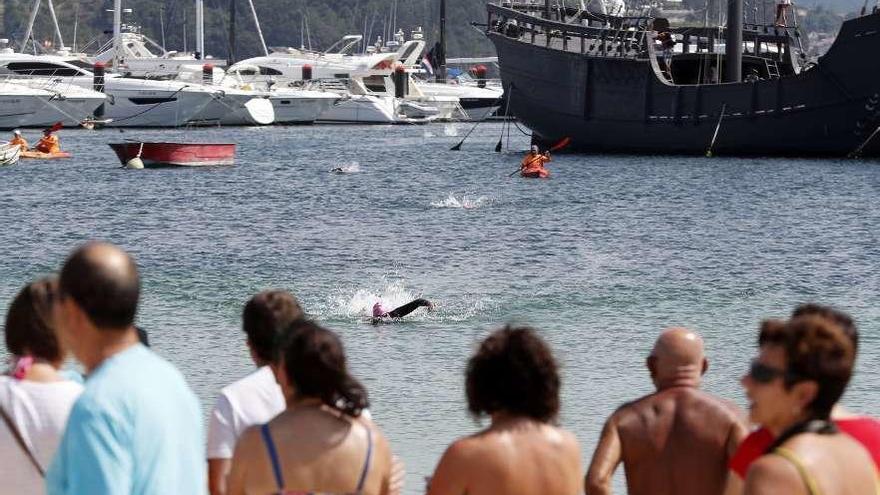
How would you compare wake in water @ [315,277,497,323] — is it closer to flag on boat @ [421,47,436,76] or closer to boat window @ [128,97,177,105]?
boat window @ [128,97,177,105]

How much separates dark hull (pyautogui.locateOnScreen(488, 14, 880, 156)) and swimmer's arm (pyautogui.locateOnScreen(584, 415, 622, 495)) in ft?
139

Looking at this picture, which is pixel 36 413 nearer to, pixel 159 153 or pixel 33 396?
pixel 33 396

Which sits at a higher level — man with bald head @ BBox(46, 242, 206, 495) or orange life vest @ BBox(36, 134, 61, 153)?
man with bald head @ BBox(46, 242, 206, 495)

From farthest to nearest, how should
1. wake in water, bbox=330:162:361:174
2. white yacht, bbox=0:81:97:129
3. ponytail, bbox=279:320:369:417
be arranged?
1. white yacht, bbox=0:81:97:129
2. wake in water, bbox=330:162:361:174
3. ponytail, bbox=279:320:369:417

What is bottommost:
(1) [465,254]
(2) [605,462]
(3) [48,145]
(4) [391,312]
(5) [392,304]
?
(3) [48,145]

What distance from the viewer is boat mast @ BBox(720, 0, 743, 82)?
50.6m

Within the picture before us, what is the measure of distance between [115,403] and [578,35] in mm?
51766

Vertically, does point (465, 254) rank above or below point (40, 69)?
above

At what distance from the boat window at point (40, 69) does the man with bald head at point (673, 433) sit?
81378 mm

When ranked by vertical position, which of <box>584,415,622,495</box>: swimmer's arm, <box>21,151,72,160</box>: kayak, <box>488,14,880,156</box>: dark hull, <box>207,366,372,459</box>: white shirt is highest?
<box>207,366,372,459</box>: white shirt

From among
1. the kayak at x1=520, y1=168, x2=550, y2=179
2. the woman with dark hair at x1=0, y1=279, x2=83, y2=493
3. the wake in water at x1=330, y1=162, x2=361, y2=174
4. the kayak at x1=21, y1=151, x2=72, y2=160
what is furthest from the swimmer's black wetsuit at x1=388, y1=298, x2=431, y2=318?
the kayak at x1=21, y1=151, x2=72, y2=160

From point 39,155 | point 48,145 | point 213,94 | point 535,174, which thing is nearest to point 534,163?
point 535,174

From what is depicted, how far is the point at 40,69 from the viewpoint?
84188 millimetres

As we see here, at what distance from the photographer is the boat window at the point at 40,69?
277ft
